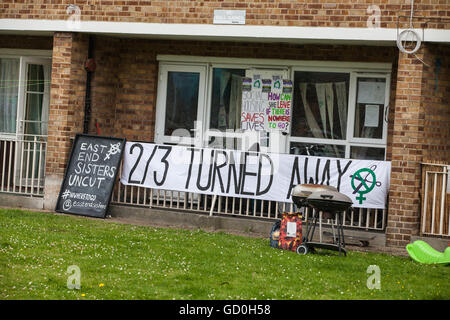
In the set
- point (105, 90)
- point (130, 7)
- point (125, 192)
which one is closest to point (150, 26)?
point (130, 7)

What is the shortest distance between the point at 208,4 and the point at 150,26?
108cm

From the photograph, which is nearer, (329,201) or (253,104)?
(329,201)

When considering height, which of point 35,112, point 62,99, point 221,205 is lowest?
point 221,205

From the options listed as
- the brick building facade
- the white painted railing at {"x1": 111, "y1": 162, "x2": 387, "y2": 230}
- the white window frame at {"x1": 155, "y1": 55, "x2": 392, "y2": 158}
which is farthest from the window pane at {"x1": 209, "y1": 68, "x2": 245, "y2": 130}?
the white painted railing at {"x1": 111, "y1": 162, "x2": 387, "y2": 230}

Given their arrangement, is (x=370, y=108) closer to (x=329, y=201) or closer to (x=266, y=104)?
(x=266, y=104)

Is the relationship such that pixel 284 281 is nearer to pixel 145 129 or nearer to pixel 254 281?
pixel 254 281

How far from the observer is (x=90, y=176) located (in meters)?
13.5

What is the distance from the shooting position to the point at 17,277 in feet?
25.0

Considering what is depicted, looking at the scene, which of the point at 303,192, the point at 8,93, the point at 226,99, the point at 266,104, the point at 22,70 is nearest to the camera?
the point at 303,192

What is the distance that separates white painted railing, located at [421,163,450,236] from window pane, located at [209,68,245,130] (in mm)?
3936

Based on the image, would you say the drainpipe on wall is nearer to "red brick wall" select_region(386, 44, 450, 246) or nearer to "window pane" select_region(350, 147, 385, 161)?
"window pane" select_region(350, 147, 385, 161)

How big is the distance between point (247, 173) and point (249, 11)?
8.66ft

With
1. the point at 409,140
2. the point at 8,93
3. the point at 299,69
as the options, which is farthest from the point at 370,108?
the point at 8,93

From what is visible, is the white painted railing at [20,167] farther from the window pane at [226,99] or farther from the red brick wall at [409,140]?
the red brick wall at [409,140]
